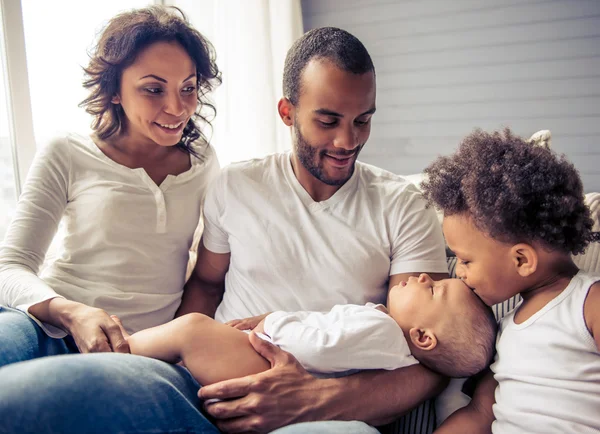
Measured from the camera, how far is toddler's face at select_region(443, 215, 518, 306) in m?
1.26

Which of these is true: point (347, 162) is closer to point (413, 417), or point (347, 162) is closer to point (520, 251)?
point (520, 251)

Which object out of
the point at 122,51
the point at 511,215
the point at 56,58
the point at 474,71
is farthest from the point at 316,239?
the point at 474,71

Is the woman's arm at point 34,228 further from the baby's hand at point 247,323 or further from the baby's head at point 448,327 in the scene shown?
the baby's head at point 448,327

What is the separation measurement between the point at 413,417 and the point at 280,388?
402 mm

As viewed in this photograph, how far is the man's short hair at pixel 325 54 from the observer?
1548 mm

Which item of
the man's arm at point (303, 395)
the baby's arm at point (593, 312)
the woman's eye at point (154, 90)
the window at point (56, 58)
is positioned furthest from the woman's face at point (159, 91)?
the baby's arm at point (593, 312)

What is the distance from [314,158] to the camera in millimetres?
1626

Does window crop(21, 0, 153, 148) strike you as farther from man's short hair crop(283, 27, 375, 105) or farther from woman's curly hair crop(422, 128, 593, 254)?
woman's curly hair crop(422, 128, 593, 254)

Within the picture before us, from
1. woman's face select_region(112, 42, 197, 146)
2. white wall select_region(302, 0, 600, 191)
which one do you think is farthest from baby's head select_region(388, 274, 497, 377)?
white wall select_region(302, 0, 600, 191)

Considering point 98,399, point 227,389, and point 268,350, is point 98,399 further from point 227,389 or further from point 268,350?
point 268,350

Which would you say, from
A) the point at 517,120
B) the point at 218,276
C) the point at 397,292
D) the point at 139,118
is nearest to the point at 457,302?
the point at 397,292

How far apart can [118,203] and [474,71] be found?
2.09m

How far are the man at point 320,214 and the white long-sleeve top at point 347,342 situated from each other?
11 cm

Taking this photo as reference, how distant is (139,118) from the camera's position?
173 centimetres
